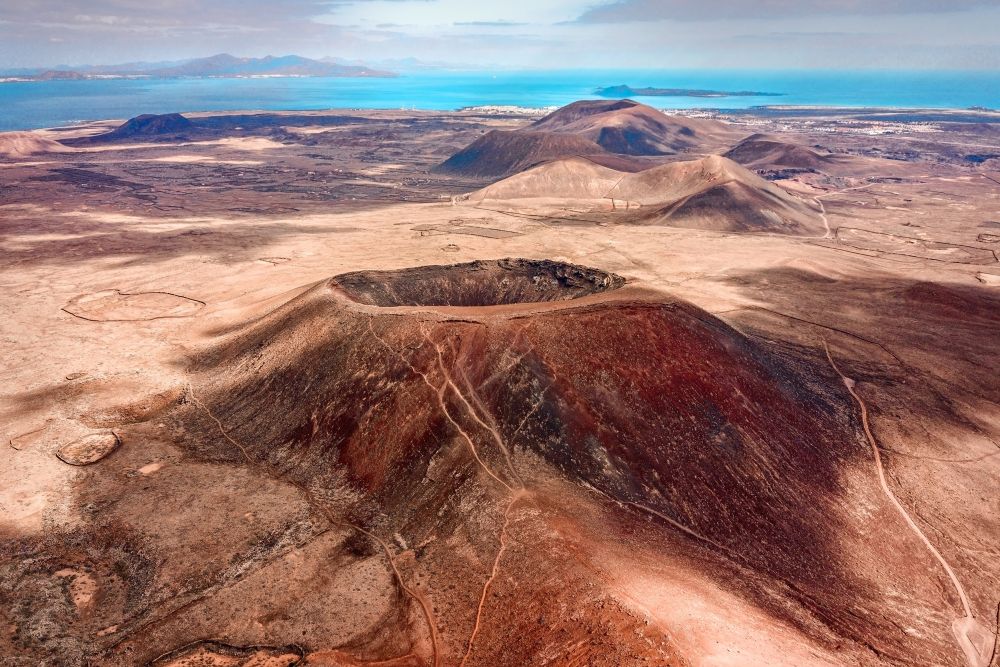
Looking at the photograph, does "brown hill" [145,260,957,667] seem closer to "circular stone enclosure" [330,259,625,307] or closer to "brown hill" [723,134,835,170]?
"circular stone enclosure" [330,259,625,307]

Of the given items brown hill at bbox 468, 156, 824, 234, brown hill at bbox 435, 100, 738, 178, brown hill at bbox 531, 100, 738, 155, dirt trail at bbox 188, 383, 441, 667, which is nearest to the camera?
dirt trail at bbox 188, 383, 441, 667

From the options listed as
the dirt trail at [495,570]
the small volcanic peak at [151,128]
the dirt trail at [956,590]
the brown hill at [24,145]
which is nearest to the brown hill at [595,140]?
the dirt trail at [956,590]

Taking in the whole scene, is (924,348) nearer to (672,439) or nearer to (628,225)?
(672,439)

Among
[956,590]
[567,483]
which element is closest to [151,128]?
[567,483]

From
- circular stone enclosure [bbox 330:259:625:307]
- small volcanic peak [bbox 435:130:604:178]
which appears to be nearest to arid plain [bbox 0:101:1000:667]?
circular stone enclosure [bbox 330:259:625:307]

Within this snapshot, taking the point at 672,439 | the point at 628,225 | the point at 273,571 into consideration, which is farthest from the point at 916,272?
the point at 273,571

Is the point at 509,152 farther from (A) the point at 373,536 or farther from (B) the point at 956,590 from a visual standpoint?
(B) the point at 956,590
